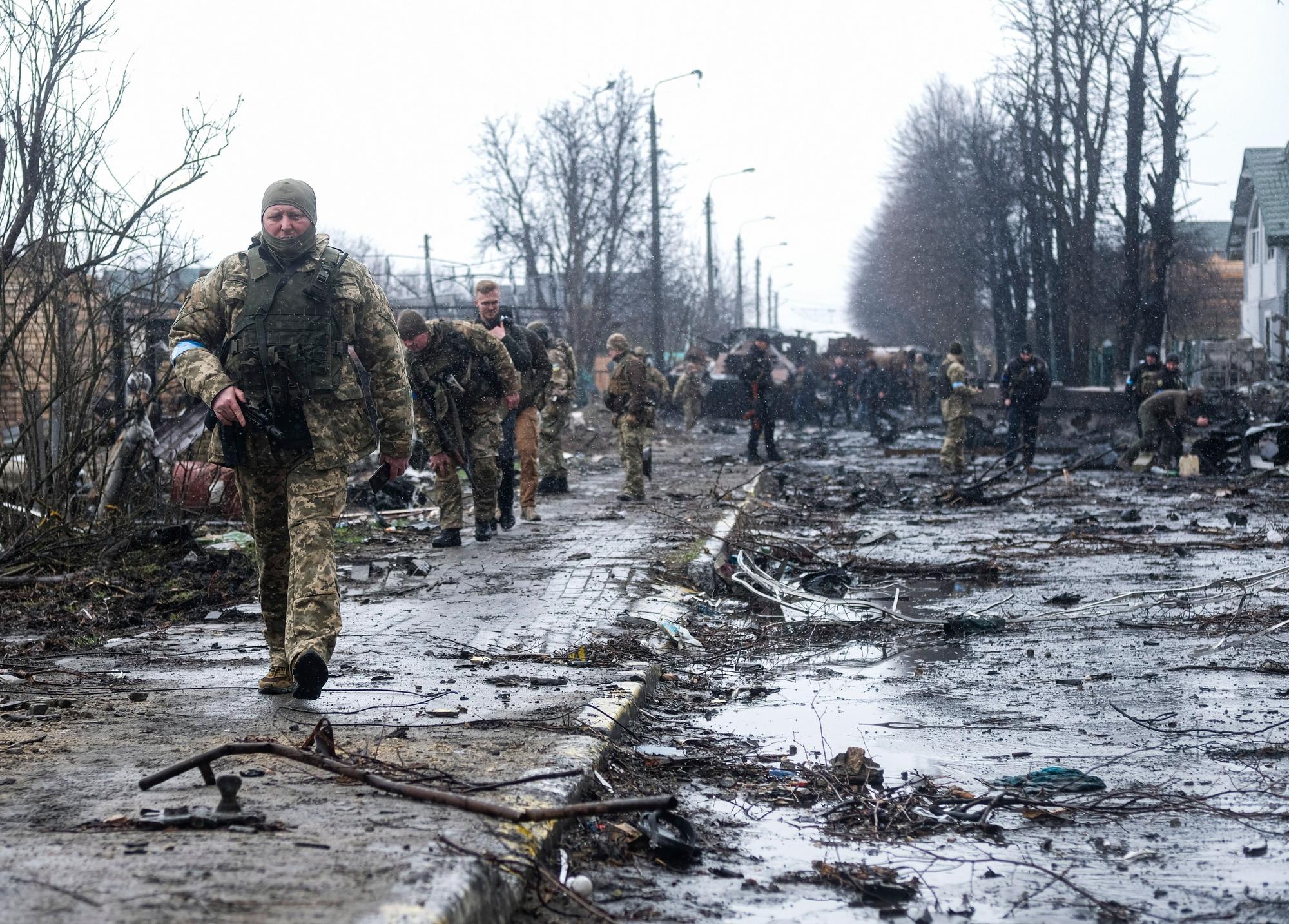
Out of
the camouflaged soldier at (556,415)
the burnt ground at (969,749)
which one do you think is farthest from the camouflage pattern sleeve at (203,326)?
the camouflaged soldier at (556,415)

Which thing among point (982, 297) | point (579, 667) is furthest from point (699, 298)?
point (579, 667)

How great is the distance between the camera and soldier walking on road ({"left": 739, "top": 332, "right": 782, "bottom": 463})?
58.2 ft

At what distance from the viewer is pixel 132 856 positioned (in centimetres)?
278

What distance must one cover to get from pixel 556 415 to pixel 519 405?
9.75 feet

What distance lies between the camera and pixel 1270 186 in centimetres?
3928

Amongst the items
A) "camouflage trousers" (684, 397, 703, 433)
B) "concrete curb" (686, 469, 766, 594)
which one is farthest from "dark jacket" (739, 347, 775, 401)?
"camouflage trousers" (684, 397, 703, 433)

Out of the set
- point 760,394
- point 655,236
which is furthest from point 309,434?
point 655,236

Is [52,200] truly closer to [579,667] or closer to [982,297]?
[579,667]

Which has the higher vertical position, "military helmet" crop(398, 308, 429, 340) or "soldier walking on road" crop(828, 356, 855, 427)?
"military helmet" crop(398, 308, 429, 340)

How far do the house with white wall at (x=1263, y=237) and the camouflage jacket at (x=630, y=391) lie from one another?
23248mm

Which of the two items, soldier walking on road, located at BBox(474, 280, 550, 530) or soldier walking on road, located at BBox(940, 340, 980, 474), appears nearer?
soldier walking on road, located at BBox(474, 280, 550, 530)

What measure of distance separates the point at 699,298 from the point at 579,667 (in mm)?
59228

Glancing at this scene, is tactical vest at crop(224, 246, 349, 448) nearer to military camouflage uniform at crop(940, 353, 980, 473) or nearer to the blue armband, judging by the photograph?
the blue armband

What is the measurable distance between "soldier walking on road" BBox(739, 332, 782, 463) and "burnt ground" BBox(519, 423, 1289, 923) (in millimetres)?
8467
